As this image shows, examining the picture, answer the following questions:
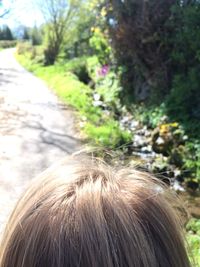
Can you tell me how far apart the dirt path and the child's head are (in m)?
3.13

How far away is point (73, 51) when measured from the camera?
2878 cm

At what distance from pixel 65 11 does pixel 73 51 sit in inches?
109

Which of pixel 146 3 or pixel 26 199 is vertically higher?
pixel 146 3

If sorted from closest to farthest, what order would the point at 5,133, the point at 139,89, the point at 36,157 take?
the point at 36,157, the point at 5,133, the point at 139,89

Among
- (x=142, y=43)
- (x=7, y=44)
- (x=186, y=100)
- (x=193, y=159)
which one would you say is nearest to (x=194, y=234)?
(x=193, y=159)

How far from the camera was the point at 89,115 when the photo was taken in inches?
409

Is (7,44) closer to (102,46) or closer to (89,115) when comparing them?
(102,46)

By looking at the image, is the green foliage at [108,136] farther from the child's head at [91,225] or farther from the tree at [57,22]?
the tree at [57,22]

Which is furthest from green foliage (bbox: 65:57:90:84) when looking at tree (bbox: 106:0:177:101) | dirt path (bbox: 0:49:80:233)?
tree (bbox: 106:0:177:101)

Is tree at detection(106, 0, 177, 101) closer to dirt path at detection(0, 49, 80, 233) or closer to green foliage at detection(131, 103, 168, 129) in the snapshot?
green foliage at detection(131, 103, 168, 129)

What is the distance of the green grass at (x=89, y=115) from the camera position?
8.01 meters

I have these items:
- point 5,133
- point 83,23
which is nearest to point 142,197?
A: point 5,133

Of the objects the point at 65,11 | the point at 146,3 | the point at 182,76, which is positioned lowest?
the point at 182,76

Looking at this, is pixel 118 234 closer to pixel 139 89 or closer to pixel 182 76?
pixel 182 76
